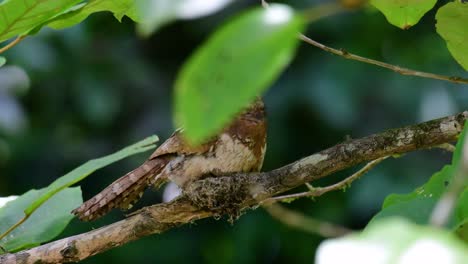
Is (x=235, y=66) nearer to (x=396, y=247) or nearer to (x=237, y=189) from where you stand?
(x=396, y=247)

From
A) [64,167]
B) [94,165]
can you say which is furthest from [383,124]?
[94,165]

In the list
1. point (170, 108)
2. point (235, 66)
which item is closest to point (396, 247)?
point (235, 66)

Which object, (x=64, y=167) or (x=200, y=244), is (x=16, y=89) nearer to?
(x=64, y=167)

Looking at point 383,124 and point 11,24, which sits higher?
point 11,24

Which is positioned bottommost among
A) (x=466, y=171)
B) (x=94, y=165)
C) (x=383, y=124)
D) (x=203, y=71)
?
(x=383, y=124)

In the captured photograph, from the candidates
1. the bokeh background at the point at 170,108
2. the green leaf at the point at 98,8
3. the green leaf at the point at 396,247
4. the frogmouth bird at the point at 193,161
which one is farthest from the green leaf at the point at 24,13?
the bokeh background at the point at 170,108

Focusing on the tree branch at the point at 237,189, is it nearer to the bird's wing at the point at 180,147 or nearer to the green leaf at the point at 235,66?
the bird's wing at the point at 180,147
